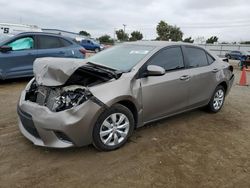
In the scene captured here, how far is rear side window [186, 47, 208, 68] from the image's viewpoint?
16.7 feet

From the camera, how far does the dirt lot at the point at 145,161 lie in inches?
122

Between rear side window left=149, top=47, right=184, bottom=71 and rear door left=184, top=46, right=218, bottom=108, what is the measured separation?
22 cm

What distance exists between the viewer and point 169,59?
4.67 metres

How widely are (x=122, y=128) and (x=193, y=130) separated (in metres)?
1.59

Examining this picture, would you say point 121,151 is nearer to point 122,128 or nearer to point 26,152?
point 122,128

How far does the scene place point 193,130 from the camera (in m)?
4.82

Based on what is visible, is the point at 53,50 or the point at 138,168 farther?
the point at 53,50

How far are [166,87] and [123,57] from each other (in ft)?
2.93

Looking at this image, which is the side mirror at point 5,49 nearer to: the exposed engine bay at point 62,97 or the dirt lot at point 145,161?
the dirt lot at point 145,161

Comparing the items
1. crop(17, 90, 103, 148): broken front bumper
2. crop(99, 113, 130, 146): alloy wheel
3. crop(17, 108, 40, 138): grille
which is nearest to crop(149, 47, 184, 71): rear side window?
crop(99, 113, 130, 146): alloy wheel

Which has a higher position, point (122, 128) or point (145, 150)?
point (122, 128)

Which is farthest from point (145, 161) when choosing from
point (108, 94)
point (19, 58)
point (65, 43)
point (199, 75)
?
point (65, 43)

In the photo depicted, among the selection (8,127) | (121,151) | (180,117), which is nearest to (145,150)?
(121,151)

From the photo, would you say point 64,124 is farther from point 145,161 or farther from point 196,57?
point 196,57
